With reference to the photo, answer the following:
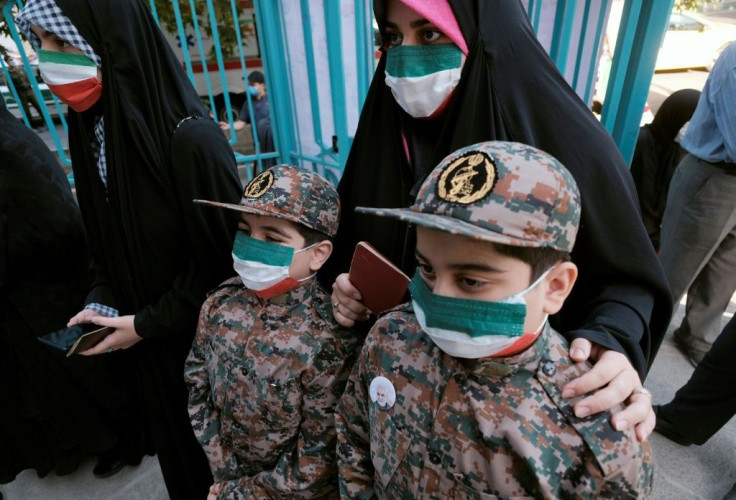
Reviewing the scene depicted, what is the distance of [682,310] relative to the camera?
4.00 m

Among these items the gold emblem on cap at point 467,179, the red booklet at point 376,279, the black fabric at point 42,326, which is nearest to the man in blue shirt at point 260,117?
the black fabric at point 42,326

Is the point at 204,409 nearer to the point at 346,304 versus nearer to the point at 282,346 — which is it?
the point at 282,346

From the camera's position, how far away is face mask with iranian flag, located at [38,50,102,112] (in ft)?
5.30

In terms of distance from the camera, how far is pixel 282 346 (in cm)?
146

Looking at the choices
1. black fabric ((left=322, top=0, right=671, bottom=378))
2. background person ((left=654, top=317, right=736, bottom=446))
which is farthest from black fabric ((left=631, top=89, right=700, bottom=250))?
black fabric ((left=322, top=0, right=671, bottom=378))

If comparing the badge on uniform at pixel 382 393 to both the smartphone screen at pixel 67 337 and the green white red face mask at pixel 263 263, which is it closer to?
the green white red face mask at pixel 263 263

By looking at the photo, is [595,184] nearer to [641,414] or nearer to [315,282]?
[641,414]

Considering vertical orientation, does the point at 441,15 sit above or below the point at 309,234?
above

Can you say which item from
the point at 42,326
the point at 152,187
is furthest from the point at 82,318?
the point at 42,326

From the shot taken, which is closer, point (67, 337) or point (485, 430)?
point (485, 430)

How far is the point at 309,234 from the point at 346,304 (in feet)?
0.88

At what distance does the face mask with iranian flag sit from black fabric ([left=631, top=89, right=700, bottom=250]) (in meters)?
3.76

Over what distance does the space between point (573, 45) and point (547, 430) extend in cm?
294

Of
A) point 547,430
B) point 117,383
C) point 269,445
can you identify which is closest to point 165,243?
point 269,445
